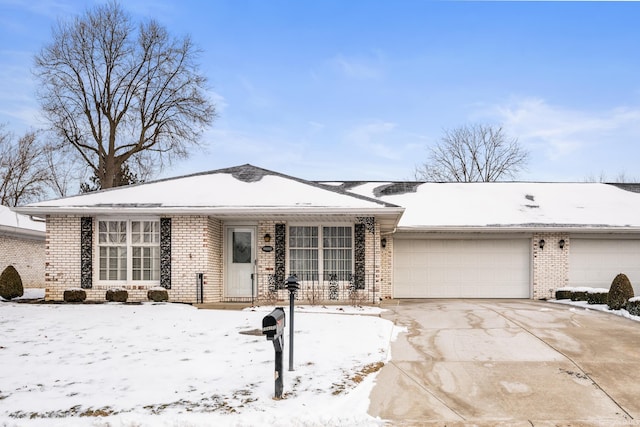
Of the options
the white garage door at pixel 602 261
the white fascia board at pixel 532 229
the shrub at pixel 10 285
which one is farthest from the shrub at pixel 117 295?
the white garage door at pixel 602 261

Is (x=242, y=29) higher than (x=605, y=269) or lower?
higher

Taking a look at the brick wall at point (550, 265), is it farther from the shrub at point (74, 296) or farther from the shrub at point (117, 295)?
the shrub at point (74, 296)

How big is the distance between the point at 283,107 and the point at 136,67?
14.2m

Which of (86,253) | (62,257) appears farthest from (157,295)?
(62,257)

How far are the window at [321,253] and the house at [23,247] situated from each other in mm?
12133

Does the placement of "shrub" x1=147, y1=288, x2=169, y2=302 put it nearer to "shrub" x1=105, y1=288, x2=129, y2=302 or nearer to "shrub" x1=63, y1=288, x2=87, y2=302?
"shrub" x1=105, y1=288, x2=129, y2=302

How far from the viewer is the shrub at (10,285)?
14.6 meters

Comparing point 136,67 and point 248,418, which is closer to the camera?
point 248,418

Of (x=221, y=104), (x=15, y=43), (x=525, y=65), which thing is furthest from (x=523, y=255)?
(x=221, y=104)

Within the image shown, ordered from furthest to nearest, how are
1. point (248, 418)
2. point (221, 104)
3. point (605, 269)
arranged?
point (221, 104) < point (605, 269) < point (248, 418)

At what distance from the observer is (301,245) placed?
14375 millimetres

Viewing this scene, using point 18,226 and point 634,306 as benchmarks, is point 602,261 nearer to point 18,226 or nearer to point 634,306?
point 634,306

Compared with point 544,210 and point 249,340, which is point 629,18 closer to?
point 544,210

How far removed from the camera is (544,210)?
58.1ft
